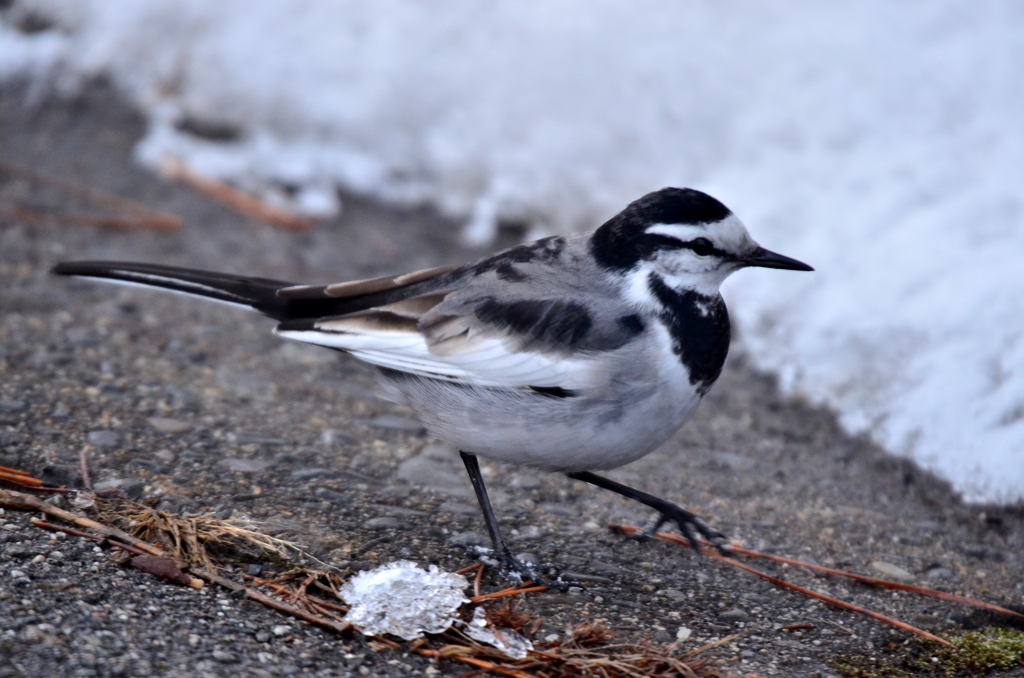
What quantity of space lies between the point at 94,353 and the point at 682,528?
287cm

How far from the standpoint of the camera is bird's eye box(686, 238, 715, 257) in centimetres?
383

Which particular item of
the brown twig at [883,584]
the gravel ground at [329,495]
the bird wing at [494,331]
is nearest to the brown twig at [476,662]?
the gravel ground at [329,495]

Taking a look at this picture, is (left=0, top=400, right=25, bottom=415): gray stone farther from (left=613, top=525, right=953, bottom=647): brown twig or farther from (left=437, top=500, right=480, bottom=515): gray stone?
(left=613, top=525, right=953, bottom=647): brown twig

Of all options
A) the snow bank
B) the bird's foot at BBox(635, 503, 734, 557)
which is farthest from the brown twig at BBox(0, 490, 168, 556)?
the snow bank

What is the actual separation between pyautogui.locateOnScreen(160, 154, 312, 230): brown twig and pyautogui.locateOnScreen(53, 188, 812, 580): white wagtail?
2.55m

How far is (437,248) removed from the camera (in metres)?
6.68

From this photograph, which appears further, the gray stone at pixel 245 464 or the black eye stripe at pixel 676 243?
the gray stone at pixel 245 464

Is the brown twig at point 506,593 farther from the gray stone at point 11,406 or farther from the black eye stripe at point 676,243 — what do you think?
the gray stone at point 11,406

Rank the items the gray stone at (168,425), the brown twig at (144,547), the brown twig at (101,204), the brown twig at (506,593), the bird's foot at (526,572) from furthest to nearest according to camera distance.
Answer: the brown twig at (101,204), the gray stone at (168,425), the bird's foot at (526,572), the brown twig at (506,593), the brown twig at (144,547)

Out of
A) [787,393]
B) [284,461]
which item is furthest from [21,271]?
[787,393]

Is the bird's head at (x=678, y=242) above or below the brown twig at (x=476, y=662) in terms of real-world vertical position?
above

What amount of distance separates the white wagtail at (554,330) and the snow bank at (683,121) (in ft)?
5.99

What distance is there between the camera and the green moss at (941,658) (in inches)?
129

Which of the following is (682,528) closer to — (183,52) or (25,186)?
(25,186)
